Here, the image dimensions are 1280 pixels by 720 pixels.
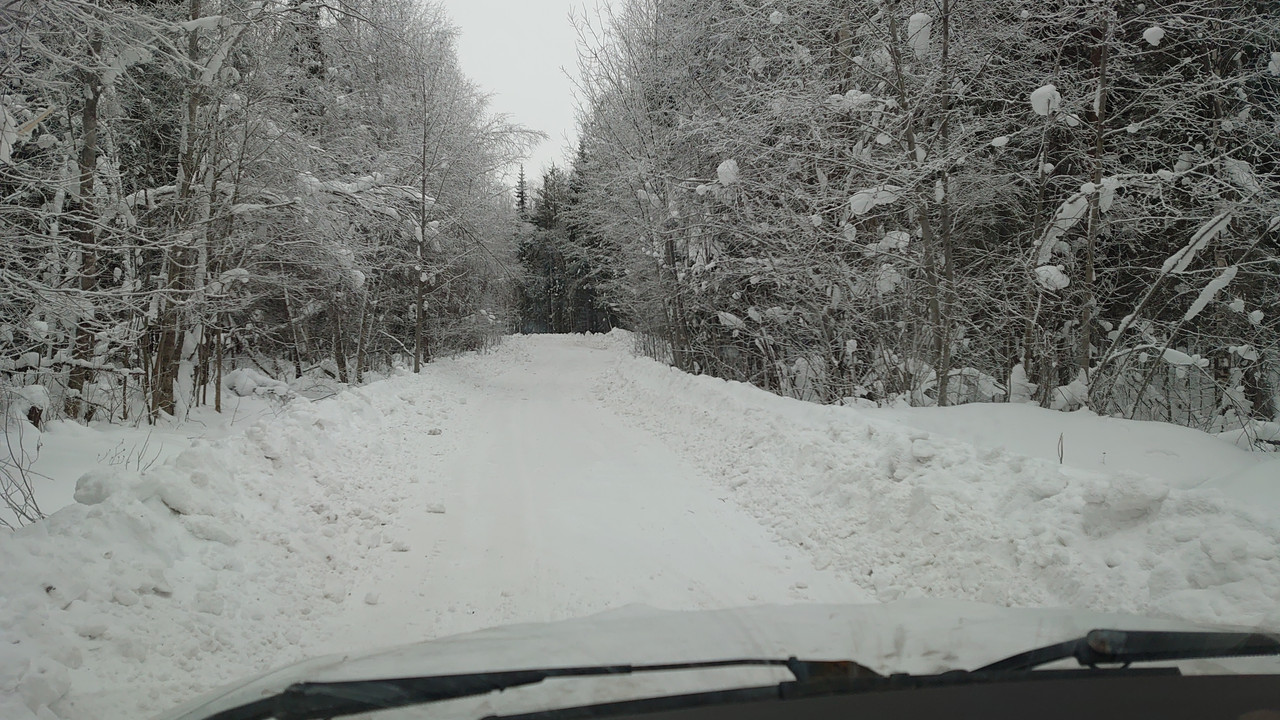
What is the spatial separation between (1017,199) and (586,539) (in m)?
8.31

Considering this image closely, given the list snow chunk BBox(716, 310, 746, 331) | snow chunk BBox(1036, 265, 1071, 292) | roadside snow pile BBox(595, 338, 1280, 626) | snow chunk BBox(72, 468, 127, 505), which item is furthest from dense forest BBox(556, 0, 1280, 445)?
snow chunk BBox(72, 468, 127, 505)

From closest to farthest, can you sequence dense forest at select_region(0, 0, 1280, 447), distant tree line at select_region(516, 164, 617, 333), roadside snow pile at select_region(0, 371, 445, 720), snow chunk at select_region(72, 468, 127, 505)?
1. roadside snow pile at select_region(0, 371, 445, 720)
2. snow chunk at select_region(72, 468, 127, 505)
3. dense forest at select_region(0, 0, 1280, 447)
4. distant tree line at select_region(516, 164, 617, 333)

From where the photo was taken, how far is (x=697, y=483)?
7.03 metres

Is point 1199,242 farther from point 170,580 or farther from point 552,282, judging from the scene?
point 552,282

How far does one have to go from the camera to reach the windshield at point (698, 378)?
327 centimetres

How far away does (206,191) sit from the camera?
10.2m

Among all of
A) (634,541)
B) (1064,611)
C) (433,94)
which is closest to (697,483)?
(634,541)

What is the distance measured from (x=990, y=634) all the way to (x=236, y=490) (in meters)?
5.27

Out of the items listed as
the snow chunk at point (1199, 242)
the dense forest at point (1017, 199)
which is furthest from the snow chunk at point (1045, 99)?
the snow chunk at point (1199, 242)

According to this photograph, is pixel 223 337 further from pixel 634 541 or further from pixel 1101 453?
pixel 1101 453

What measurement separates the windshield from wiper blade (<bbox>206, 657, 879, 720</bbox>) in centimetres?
7

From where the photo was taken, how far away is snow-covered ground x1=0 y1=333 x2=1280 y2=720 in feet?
10.6

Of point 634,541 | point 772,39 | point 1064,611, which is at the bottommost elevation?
point 634,541

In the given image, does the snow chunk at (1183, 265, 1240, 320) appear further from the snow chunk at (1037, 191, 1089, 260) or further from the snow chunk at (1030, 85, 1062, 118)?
the snow chunk at (1030, 85, 1062, 118)
